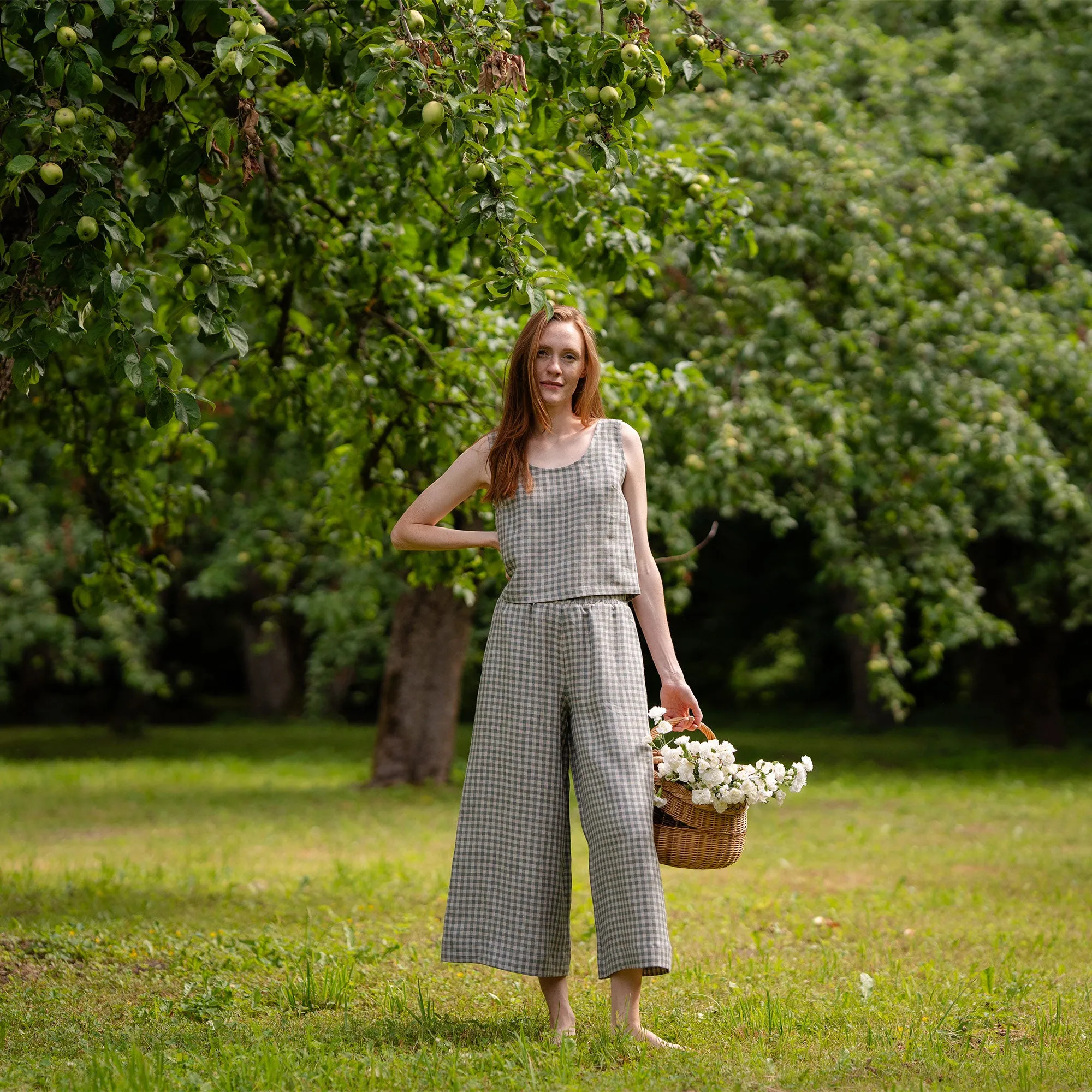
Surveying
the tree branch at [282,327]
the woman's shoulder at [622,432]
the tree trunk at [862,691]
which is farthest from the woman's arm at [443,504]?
Answer: the tree trunk at [862,691]

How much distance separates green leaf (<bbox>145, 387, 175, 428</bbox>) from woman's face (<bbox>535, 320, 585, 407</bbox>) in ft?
3.41

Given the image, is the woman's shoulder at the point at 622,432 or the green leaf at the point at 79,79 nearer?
the green leaf at the point at 79,79

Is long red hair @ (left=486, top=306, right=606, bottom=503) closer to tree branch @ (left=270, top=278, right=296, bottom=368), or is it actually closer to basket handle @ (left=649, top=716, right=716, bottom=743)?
basket handle @ (left=649, top=716, right=716, bottom=743)

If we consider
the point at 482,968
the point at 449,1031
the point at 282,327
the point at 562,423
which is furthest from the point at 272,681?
the point at 562,423

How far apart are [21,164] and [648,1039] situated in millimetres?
2867

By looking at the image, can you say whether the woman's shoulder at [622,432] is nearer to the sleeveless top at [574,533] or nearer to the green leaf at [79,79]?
the sleeveless top at [574,533]

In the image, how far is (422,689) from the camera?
12.8 metres

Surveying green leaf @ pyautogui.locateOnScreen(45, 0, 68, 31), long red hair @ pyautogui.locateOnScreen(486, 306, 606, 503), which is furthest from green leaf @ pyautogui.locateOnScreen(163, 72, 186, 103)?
long red hair @ pyautogui.locateOnScreen(486, 306, 606, 503)

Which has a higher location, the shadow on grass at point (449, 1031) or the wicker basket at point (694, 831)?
the wicker basket at point (694, 831)

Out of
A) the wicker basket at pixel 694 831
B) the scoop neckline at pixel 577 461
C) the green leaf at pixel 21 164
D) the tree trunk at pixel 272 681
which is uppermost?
the green leaf at pixel 21 164

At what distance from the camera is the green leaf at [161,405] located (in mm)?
3727

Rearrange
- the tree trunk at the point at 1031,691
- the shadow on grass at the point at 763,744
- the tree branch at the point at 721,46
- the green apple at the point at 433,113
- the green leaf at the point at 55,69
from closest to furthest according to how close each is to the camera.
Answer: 1. the green leaf at the point at 55,69
2. the green apple at the point at 433,113
3. the tree branch at the point at 721,46
4. the shadow on grass at the point at 763,744
5. the tree trunk at the point at 1031,691

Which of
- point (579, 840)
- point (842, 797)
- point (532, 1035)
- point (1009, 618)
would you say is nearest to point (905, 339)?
point (579, 840)

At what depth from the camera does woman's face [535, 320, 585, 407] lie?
3996mm
